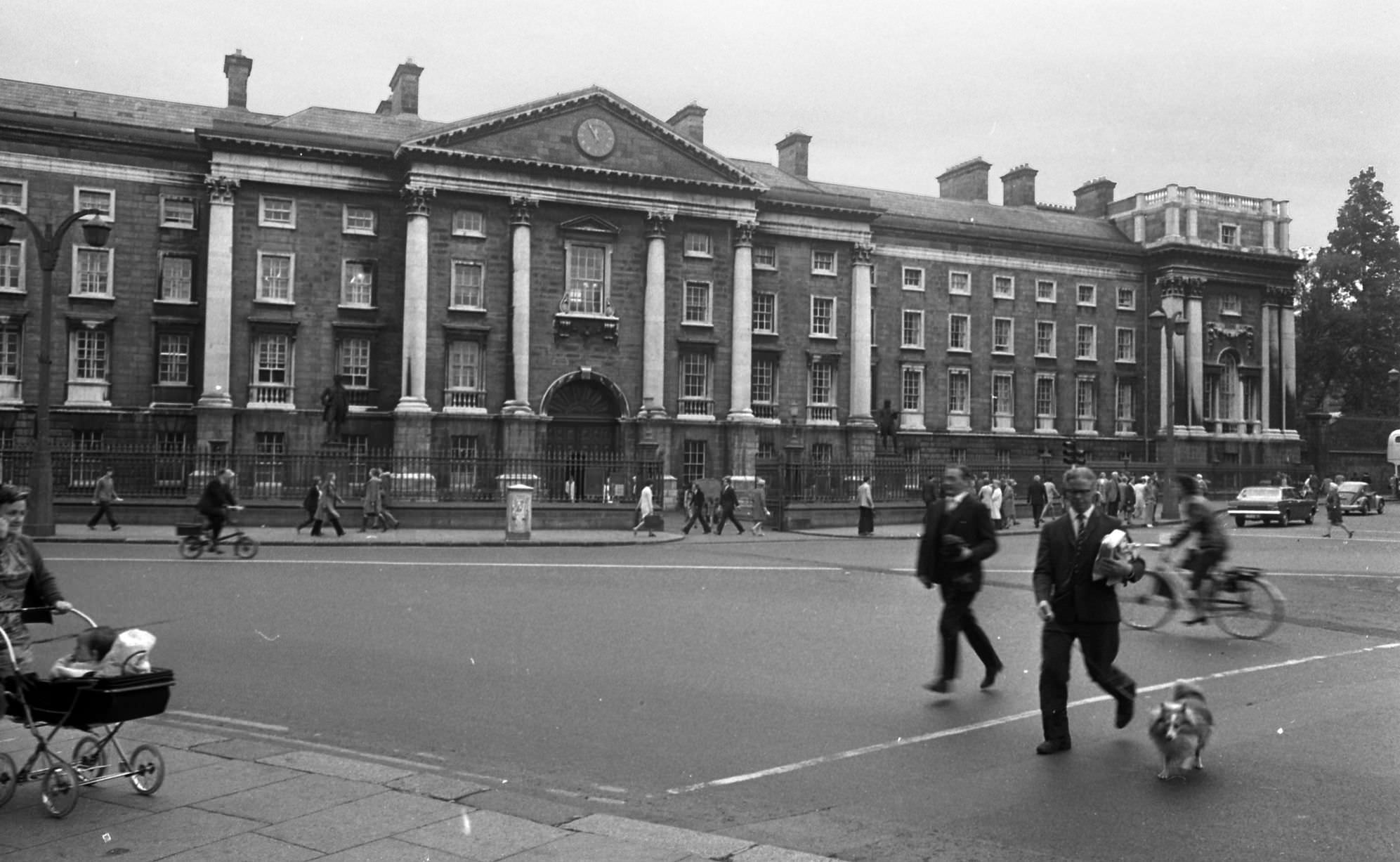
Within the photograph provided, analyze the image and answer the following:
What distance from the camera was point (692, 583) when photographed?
59.9ft

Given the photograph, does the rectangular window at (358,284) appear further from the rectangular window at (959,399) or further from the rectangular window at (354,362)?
the rectangular window at (959,399)

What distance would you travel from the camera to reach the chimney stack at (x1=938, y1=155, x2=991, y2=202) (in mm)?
64625

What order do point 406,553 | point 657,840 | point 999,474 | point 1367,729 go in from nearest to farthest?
point 657,840 → point 1367,729 → point 406,553 → point 999,474

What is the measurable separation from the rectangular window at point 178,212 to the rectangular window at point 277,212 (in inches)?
103

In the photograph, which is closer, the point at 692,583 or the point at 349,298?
the point at 692,583

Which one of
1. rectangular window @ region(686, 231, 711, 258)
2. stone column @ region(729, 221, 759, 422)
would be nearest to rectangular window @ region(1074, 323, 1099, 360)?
stone column @ region(729, 221, 759, 422)

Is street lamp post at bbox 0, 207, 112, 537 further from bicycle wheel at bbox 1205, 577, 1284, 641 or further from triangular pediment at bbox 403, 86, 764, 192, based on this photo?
bicycle wheel at bbox 1205, 577, 1284, 641

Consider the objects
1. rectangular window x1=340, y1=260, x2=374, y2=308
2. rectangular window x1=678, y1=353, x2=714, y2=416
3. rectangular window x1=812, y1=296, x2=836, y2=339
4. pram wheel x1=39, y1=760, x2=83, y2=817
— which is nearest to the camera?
pram wheel x1=39, y1=760, x2=83, y2=817

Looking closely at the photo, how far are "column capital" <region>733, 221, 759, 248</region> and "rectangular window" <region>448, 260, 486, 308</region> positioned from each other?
10682 millimetres

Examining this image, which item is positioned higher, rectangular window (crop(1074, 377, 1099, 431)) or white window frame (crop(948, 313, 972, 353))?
white window frame (crop(948, 313, 972, 353))

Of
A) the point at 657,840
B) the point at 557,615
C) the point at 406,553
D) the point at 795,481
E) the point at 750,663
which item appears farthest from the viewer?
the point at 795,481

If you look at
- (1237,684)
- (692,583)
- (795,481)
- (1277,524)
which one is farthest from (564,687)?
(1277,524)

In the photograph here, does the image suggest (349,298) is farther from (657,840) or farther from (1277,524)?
(657,840)

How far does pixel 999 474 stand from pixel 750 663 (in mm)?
34739
